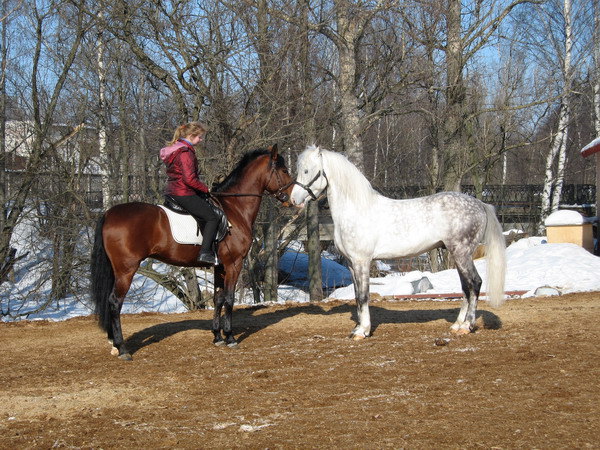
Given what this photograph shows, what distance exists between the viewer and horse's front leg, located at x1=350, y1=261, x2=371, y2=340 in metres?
7.78

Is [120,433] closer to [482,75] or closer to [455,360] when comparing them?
[455,360]

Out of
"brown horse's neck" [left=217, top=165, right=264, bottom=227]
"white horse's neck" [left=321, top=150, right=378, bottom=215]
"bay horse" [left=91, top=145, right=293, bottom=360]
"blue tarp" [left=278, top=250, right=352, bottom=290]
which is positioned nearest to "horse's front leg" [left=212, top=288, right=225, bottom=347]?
"bay horse" [left=91, top=145, right=293, bottom=360]

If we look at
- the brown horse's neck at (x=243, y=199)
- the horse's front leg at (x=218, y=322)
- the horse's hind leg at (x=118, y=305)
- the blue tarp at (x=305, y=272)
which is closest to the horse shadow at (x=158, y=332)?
the horse's hind leg at (x=118, y=305)

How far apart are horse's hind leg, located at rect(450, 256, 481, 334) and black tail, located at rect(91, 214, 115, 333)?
162 inches

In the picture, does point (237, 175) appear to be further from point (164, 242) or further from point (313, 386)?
point (313, 386)

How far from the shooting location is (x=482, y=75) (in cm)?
1802

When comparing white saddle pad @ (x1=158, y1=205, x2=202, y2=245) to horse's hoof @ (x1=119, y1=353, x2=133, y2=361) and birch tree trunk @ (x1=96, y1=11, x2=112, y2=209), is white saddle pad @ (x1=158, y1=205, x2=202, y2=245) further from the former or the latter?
birch tree trunk @ (x1=96, y1=11, x2=112, y2=209)

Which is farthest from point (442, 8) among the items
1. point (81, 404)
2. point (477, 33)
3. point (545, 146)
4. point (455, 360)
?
point (545, 146)

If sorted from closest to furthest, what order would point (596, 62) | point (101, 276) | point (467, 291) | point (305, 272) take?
point (101, 276)
point (467, 291)
point (305, 272)
point (596, 62)

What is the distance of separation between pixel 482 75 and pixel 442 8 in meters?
3.15

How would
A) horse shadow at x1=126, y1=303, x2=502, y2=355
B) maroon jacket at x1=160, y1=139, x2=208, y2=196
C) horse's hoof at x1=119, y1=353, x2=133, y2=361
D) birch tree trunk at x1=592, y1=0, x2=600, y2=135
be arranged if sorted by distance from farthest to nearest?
birch tree trunk at x1=592, y1=0, x2=600, y2=135, horse shadow at x1=126, y1=303, x2=502, y2=355, maroon jacket at x1=160, y1=139, x2=208, y2=196, horse's hoof at x1=119, y1=353, x2=133, y2=361

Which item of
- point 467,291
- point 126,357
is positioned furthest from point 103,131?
point 467,291

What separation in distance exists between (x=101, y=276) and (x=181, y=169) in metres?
1.52

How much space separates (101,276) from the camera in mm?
7406
